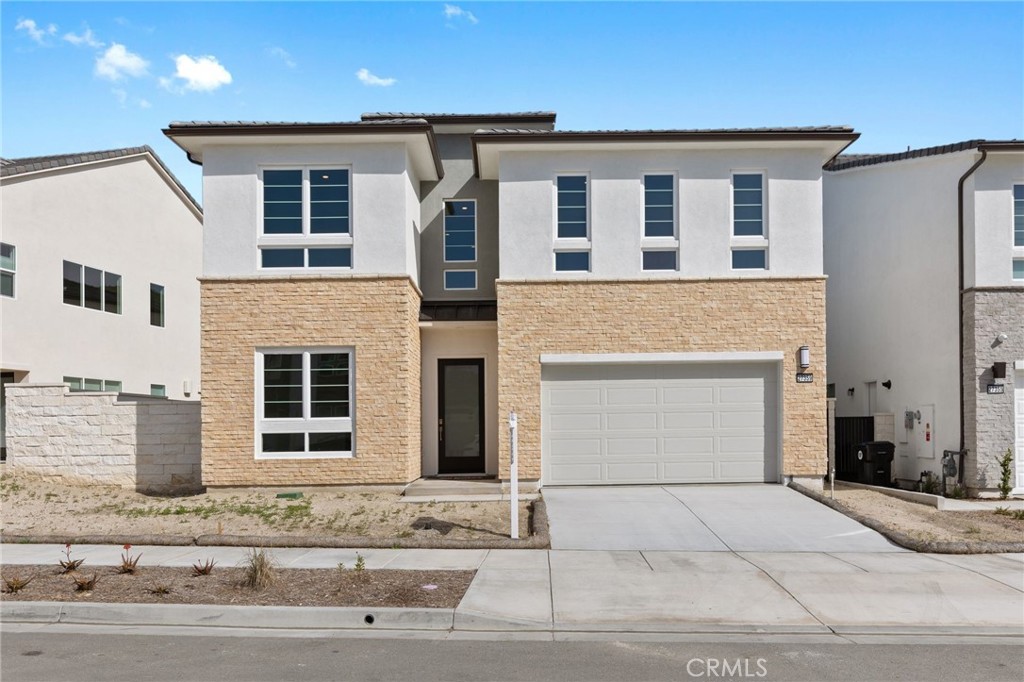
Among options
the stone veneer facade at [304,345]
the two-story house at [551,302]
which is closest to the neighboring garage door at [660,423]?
the two-story house at [551,302]

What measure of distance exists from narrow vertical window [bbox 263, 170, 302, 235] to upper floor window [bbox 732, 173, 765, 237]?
327 inches

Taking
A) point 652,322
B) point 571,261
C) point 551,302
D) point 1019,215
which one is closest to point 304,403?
point 551,302

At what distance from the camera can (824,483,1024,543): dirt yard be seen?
1202cm

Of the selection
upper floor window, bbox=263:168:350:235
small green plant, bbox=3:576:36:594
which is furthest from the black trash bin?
small green plant, bbox=3:576:36:594

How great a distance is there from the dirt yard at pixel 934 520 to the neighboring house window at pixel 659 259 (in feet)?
16.8

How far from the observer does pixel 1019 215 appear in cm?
1591

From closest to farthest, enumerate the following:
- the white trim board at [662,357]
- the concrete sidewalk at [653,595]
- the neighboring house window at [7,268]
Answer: the concrete sidewalk at [653,595]
the white trim board at [662,357]
the neighboring house window at [7,268]

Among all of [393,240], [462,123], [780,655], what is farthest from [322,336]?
[780,655]

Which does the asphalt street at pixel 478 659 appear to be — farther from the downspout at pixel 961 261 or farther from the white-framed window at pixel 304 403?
the downspout at pixel 961 261

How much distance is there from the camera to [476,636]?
7688 mm

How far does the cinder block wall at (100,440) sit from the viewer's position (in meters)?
16.0

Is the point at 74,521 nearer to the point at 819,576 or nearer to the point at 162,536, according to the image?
the point at 162,536

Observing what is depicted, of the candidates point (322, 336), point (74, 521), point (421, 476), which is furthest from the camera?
point (421, 476)

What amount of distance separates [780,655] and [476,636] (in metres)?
2.70
